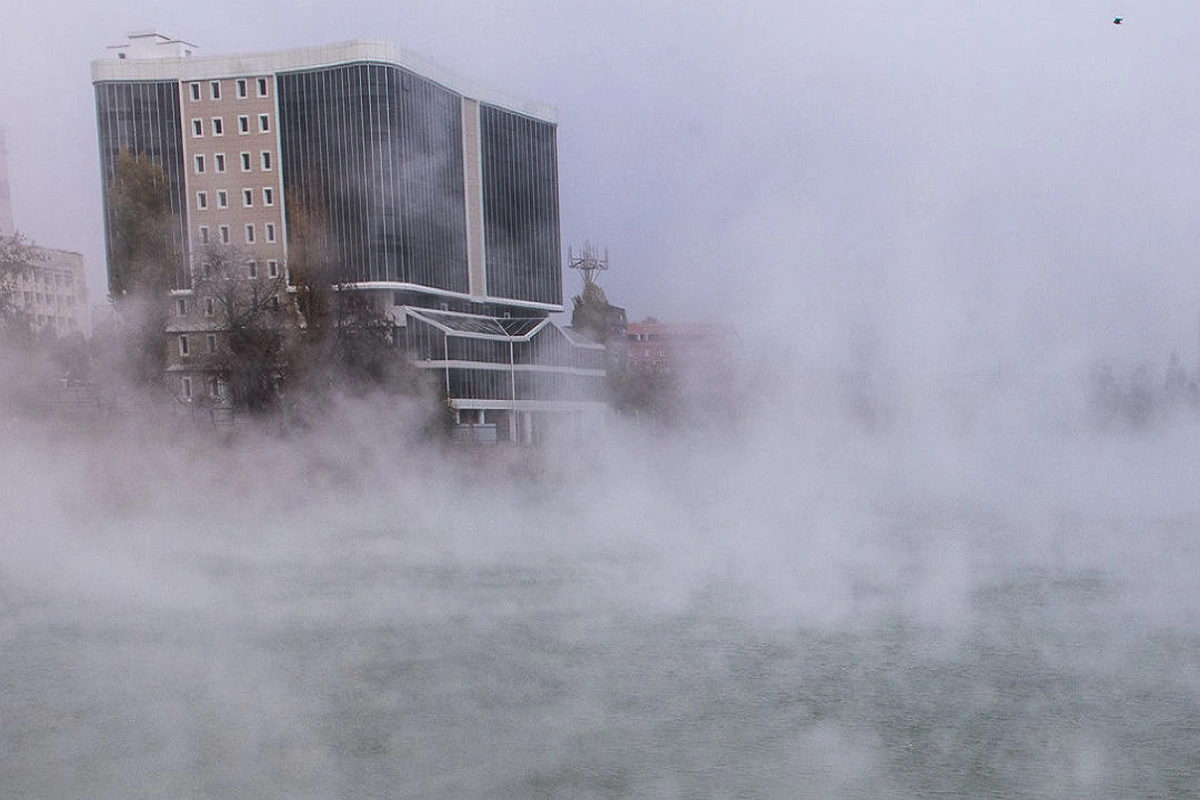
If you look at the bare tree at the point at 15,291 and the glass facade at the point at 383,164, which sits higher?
the glass facade at the point at 383,164

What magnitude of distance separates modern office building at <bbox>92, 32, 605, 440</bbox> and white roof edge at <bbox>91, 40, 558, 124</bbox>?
0.07 feet

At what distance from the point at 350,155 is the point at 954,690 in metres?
7.82

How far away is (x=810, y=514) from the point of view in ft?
27.8

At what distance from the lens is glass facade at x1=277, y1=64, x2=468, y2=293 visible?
8961 millimetres

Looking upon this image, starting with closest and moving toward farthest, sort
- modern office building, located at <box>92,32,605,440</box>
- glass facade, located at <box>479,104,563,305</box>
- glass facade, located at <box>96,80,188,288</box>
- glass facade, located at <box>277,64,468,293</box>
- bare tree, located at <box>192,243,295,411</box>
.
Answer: glass facade, located at <box>479,104,563,305</box>
modern office building, located at <box>92,32,605,440</box>
glass facade, located at <box>277,64,468,293</box>
glass facade, located at <box>96,80,188,288</box>
bare tree, located at <box>192,243,295,411</box>

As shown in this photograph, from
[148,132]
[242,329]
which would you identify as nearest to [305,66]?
[148,132]

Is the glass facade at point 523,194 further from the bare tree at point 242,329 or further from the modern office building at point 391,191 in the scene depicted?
the bare tree at point 242,329

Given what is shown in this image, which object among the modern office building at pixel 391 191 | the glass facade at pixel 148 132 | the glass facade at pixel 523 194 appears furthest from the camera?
the glass facade at pixel 148 132

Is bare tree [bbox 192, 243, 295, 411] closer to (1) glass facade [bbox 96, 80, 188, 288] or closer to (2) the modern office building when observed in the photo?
(2) the modern office building

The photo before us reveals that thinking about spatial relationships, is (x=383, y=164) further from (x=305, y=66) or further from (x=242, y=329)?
(x=242, y=329)

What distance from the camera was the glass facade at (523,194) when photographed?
738 cm

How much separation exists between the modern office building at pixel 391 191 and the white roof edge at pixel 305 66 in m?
0.02

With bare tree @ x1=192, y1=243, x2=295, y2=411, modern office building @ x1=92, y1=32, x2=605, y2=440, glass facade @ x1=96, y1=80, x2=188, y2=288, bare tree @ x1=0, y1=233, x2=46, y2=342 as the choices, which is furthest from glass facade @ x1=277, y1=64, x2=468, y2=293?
bare tree @ x1=0, y1=233, x2=46, y2=342

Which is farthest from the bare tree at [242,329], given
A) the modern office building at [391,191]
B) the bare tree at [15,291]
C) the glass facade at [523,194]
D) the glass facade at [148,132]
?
the glass facade at [523,194]
